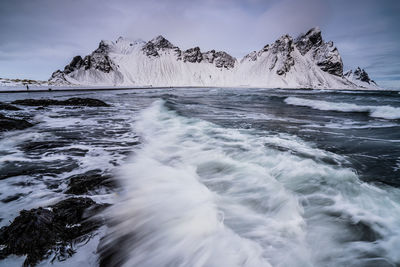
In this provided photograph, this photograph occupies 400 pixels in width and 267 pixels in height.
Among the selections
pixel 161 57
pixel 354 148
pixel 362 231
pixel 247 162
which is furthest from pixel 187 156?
pixel 161 57

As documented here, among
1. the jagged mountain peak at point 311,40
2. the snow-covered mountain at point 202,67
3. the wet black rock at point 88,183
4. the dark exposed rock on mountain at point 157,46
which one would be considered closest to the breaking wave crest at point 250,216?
the wet black rock at point 88,183

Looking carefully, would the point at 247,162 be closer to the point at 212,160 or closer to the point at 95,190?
the point at 212,160

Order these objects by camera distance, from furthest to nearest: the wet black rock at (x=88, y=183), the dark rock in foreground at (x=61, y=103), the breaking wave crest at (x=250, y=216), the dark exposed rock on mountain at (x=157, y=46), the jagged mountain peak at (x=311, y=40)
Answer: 1. the jagged mountain peak at (x=311, y=40)
2. the dark exposed rock on mountain at (x=157, y=46)
3. the dark rock in foreground at (x=61, y=103)
4. the wet black rock at (x=88, y=183)
5. the breaking wave crest at (x=250, y=216)

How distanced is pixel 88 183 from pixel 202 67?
15214 cm

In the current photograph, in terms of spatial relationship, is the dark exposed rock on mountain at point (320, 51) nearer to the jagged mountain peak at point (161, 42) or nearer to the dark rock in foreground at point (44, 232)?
the jagged mountain peak at point (161, 42)

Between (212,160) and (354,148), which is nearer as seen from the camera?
(212,160)

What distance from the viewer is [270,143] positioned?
5211mm

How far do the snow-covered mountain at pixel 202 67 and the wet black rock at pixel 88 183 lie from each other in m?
107

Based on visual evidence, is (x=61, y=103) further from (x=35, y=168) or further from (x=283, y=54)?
(x=283, y=54)

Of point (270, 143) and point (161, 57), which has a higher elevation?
point (161, 57)

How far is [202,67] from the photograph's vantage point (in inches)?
5728

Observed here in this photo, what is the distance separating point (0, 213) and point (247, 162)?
392cm

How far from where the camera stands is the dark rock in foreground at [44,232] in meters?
1.62

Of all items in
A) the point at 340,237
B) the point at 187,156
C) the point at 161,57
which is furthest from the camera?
the point at 161,57
